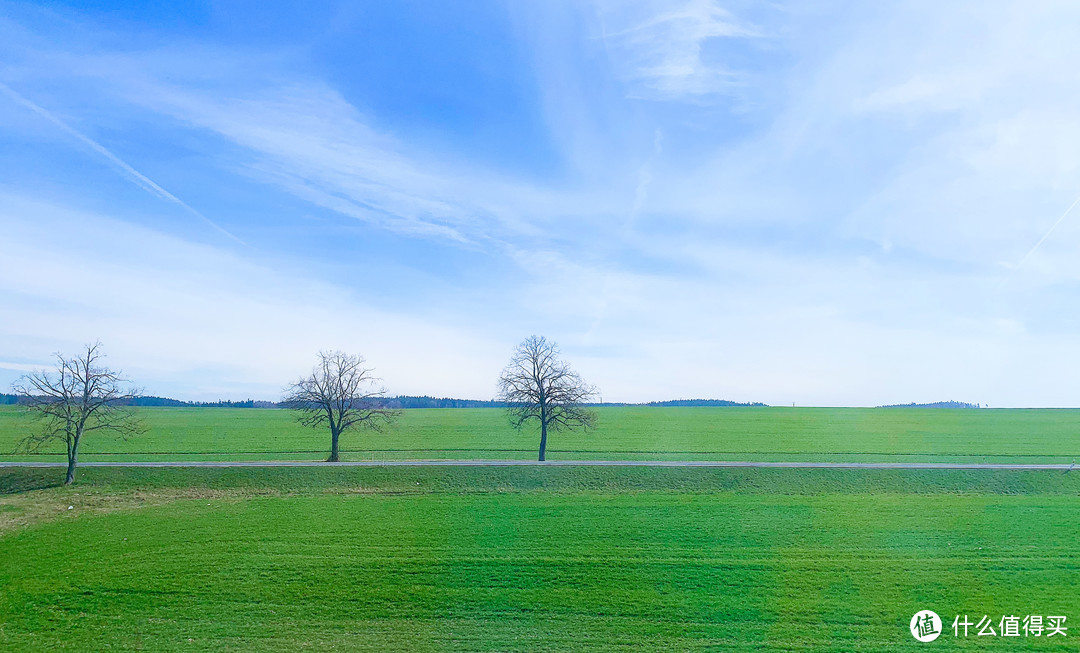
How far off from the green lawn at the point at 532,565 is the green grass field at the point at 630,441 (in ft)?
57.0

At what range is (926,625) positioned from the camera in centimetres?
2186

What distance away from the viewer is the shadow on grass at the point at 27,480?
141 ft

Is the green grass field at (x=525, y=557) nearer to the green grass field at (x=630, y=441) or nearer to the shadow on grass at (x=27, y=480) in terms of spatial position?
the shadow on grass at (x=27, y=480)

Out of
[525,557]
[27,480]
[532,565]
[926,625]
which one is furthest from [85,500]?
[926,625]

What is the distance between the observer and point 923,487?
136 feet

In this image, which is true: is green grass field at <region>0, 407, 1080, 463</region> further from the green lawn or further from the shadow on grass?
the green lawn

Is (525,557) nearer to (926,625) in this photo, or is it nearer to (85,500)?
(926,625)

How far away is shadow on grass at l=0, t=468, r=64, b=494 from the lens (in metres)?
43.0

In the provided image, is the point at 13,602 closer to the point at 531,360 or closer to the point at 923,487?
the point at 531,360

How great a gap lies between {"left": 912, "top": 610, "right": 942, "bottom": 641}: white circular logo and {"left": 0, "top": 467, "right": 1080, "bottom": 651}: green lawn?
1.50ft

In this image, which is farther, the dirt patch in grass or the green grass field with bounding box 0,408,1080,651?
the dirt patch in grass

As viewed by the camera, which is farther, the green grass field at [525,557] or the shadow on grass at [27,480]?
the shadow on grass at [27,480]

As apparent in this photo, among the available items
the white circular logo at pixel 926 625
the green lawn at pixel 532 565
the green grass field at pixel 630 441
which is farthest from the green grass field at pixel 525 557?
the green grass field at pixel 630 441

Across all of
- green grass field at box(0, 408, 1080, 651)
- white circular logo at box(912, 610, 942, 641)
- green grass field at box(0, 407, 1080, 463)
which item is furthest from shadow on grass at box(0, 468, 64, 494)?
white circular logo at box(912, 610, 942, 641)
